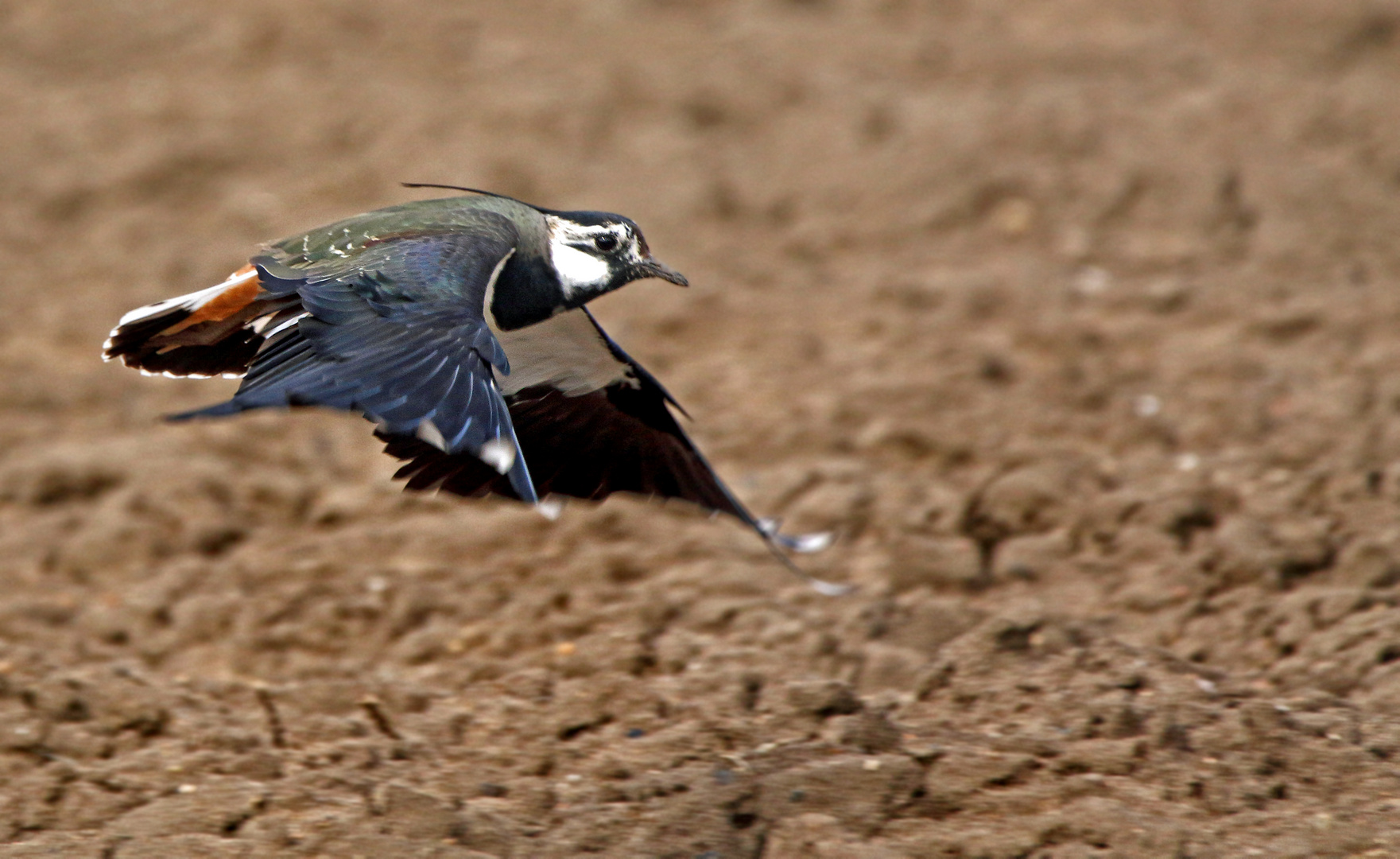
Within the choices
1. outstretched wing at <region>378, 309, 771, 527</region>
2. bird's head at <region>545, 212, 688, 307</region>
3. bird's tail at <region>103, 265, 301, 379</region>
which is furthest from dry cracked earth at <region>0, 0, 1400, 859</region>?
bird's head at <region>545, 212, 688, 307</region>

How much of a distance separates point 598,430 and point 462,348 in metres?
1.15

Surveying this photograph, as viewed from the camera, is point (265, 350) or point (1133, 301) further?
point (1133, 301)

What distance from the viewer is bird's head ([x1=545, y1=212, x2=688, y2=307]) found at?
4.12 m

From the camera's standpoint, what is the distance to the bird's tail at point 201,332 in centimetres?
389

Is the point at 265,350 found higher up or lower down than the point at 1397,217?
lower down

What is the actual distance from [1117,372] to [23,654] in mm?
3904

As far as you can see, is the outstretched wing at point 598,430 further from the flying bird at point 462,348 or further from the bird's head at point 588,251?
the bird's head at point 588,251

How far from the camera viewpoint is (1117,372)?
588cm

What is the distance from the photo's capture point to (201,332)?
4.03 m

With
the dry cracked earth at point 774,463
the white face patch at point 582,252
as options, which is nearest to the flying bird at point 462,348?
the white face patch at point 582,252

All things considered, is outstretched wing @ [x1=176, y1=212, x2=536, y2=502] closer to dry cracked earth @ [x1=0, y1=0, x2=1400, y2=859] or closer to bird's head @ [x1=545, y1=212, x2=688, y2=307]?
bird's head @ [x1=545, y1=212, x2=688, y2=307]

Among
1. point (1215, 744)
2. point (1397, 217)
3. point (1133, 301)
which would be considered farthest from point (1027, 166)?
point (1215, 744)

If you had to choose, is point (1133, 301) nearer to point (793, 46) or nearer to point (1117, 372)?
point (1117, 372)

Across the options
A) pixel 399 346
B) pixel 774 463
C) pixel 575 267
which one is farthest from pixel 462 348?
pixel 774 463
